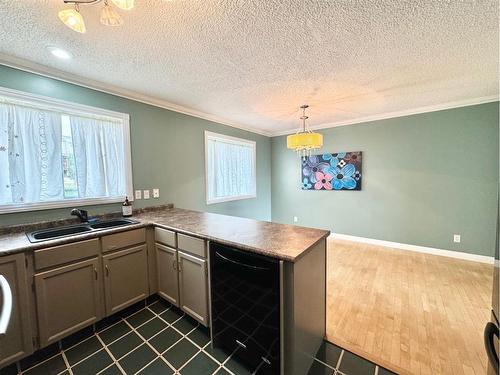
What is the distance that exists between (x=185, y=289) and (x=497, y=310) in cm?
198

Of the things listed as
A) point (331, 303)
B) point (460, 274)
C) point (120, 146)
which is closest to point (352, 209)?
point (460, 274)

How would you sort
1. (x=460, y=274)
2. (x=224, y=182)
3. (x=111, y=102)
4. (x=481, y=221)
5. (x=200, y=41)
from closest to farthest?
(x=200, y=41), (x=111, y=102), (x=460, y=274), (x=481, y=221), (x=224, y=182)

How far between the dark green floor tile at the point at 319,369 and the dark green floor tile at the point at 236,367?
0.44 metres

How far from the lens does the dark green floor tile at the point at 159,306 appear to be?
2143 mm

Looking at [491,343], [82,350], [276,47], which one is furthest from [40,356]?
[276,47]

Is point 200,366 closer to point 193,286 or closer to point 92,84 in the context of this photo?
point 193,286

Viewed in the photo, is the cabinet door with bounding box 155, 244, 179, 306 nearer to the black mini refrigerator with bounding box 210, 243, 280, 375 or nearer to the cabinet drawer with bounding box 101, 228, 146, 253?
the cabinet drawer with bounding box 101, 228, 146, 253

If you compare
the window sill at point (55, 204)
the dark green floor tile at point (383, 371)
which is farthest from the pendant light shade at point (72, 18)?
the dark green floor tile at point (383, 371)

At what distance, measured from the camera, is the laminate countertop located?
134 cm

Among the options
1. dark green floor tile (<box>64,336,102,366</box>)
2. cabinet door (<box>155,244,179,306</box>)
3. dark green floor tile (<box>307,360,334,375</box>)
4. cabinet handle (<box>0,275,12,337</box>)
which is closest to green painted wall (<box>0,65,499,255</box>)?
cabinet door (<box>155,244,179,306</box>)

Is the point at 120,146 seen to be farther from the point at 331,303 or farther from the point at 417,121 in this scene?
the point at 417,121

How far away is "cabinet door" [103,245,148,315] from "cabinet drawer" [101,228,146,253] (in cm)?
6

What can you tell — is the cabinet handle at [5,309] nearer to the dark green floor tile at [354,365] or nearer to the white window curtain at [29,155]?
the white window curtain at [29,155]

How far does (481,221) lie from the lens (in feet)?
10.2
